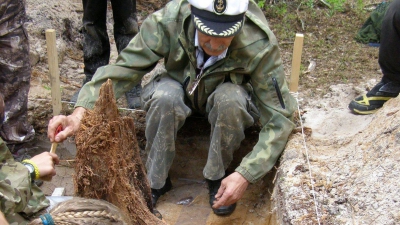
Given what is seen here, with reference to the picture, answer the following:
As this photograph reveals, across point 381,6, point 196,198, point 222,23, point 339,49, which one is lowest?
point 196,198

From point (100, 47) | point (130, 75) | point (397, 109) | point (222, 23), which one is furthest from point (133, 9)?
point (397, 109)

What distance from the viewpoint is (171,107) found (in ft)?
8.65

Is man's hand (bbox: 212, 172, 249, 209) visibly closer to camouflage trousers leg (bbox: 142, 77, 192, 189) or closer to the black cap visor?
camouflage trousers leg (bbox: 142, 77, 192, 189)

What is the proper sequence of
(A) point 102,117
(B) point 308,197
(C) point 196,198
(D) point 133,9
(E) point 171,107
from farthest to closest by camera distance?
(D) point 133,9 < (C) point 196,198 < (E) point 171,107 < (B) point 308,197 < (A) point 102,117

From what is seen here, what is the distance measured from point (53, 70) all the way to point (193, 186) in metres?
1.26

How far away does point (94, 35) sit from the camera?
347cm

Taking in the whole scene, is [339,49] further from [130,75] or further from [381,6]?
[130,75]

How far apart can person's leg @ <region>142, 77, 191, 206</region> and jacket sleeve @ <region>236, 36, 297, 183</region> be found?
0.43 metres

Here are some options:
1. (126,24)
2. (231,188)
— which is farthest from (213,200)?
(126,24)

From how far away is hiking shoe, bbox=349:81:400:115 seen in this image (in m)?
3.24

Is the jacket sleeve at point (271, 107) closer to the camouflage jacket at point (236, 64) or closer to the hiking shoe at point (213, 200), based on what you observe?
the camouflage jacket at point (236, 64)

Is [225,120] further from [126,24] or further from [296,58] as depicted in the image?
[126,24]

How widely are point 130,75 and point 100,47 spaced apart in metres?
0.96

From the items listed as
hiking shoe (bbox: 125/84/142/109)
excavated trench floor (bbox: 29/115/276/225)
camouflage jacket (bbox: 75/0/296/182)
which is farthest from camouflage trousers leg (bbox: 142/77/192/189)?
hiking shoe (bbox: 125/84/142/109)
